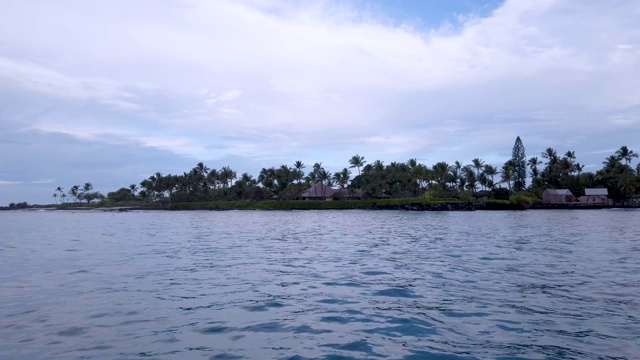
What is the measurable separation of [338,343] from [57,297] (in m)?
9.25

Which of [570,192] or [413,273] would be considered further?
Result: [570,192]

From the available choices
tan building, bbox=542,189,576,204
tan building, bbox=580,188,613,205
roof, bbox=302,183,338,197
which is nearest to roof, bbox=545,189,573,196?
tan building, bbox=542,189,576,204

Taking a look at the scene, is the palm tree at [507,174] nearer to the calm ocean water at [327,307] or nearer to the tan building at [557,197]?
the tan building at [557,197]

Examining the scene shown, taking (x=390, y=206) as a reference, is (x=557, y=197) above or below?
above

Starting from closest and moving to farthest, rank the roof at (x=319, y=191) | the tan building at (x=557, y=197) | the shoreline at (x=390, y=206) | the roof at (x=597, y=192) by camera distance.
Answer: the shoreline at (x=390, y=206) → the tan building at (x=557, y=197) → the roof at (x=597, y=192) → the roof at (x=319, y=191)

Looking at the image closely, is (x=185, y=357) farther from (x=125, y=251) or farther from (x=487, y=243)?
(x=487, y=243)

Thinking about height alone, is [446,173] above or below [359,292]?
above

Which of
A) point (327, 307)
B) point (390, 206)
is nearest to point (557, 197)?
point (390, 206)

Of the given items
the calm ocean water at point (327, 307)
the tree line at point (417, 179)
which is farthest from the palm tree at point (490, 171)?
the calm ocean water at point (327, 307)

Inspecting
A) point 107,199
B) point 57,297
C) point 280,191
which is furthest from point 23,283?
point 107,199

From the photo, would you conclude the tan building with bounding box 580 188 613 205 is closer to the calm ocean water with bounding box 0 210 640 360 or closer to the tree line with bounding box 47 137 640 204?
the tree line with bounding box 47 137 640 204

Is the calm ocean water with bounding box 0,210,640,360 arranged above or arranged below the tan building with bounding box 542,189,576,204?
below

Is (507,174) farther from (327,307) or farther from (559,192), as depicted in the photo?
(327,307)

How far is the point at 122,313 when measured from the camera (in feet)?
38.8
